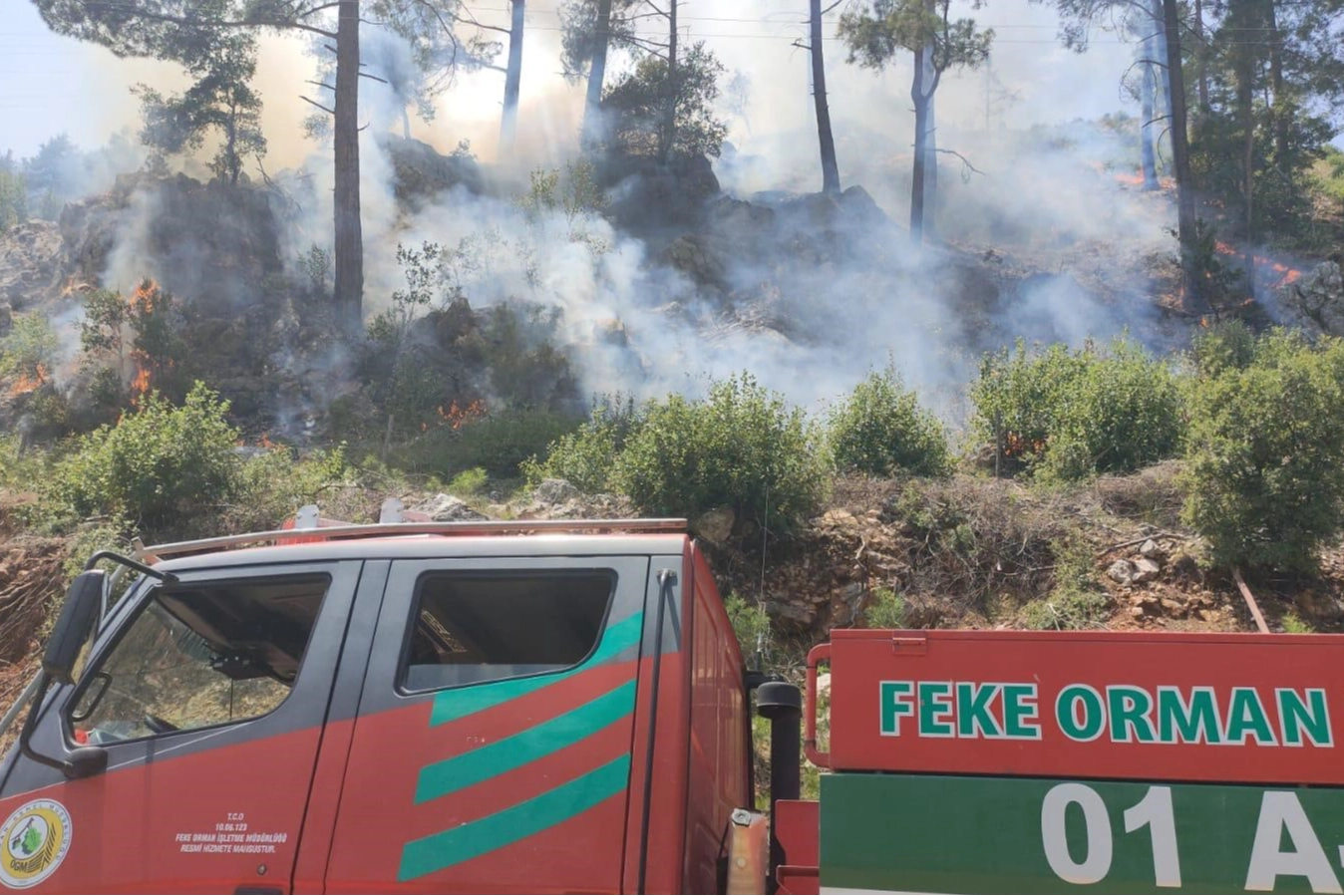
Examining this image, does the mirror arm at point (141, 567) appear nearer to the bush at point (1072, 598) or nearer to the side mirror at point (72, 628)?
the side mirror at point (72, 628)

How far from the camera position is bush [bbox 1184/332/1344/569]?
29.3 ft

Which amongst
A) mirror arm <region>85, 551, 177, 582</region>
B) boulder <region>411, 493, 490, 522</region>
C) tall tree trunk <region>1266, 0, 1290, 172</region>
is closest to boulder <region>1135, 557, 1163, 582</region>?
boulder <region>411, 493, 490, 522</region>

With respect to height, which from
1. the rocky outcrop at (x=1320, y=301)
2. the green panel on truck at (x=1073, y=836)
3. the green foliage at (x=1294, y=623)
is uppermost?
the rocky outcrop at (x=1320, y=301)

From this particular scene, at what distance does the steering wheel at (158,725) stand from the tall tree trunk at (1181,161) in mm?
22522

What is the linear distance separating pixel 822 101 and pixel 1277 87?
1067 centimetres

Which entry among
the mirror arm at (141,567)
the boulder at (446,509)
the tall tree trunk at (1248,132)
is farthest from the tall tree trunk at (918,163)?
the mirror arm at (141,567)

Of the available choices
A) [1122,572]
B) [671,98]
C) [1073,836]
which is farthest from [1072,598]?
[671,98]

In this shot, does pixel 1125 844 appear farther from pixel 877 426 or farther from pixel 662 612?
pixel 877 426

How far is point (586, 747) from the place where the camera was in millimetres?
3064

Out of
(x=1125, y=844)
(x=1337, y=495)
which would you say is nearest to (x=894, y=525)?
(x=1337, y=495)

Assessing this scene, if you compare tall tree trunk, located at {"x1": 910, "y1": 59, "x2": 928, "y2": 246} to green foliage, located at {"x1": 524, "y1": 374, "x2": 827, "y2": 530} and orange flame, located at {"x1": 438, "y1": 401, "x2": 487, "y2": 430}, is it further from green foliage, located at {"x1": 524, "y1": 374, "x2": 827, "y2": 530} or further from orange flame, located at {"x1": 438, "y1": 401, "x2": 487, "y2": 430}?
green foliage, located at {"x1": 524, "y1": 374, "x2": 827, "y2": 530}

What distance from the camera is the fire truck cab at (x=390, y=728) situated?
3006 millimetres

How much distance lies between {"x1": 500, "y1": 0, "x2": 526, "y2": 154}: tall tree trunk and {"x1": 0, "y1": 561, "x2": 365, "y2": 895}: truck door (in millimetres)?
26665

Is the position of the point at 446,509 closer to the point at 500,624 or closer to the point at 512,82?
the point at 500,624
